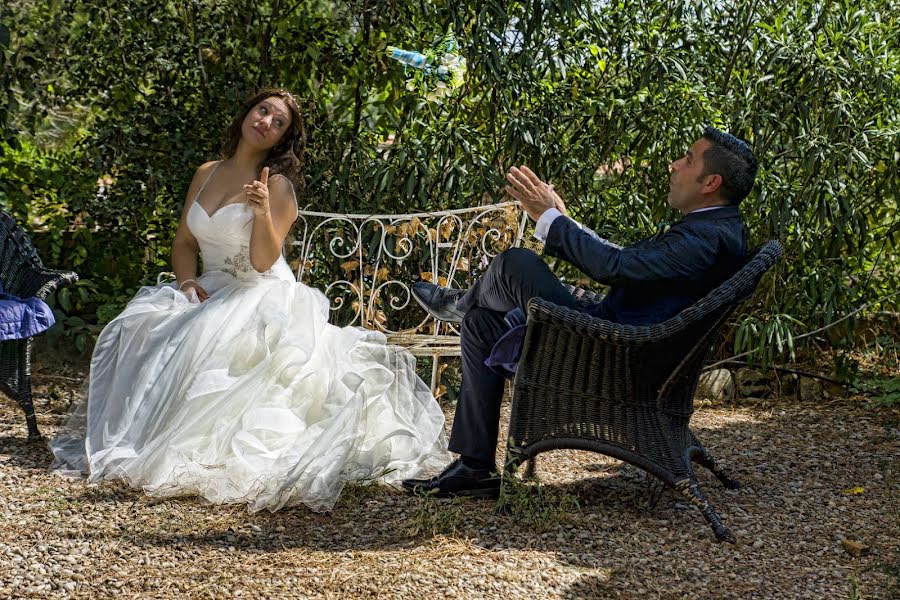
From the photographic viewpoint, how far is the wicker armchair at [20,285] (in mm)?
3672

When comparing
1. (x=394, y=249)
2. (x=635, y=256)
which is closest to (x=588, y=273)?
(x=635, y=256)

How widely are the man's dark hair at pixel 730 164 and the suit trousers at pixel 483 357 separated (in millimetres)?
578

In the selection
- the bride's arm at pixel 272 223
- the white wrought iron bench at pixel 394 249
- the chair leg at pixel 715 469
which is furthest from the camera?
the white wrought iron bench at pixel 394 249

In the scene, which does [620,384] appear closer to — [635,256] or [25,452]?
[635,256]

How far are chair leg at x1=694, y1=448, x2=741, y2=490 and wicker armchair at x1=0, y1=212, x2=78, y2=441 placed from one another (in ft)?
8.12

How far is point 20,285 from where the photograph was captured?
157 inches

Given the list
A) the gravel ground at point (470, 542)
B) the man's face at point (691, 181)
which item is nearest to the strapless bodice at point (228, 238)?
the gravel ground at point (470, 542)

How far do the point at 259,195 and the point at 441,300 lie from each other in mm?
776

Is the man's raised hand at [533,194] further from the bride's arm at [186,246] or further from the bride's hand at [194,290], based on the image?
the bride's arm at [186,246]

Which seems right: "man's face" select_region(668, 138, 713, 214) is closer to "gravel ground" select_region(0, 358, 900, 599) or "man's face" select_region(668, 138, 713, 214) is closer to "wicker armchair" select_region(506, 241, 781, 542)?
"wicker armchair" select_region(506, 241, 781, 542)

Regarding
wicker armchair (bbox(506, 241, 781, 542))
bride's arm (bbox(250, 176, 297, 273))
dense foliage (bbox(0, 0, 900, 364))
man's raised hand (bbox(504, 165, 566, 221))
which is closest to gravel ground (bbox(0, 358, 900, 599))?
wicker armchair (bbox(506, 241, 781, 542))

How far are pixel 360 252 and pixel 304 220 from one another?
31 cm


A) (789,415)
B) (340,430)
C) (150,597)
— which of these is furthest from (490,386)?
(789,415)

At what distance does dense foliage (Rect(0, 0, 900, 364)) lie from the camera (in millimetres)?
4500
